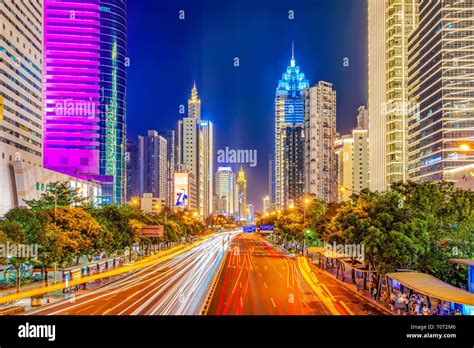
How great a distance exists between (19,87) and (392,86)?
351 feet

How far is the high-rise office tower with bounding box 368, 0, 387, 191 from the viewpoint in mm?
159125

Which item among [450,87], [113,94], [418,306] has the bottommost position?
[418,306]

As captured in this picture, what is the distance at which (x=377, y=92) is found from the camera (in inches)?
6531

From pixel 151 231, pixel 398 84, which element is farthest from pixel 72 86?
pixel 151 231

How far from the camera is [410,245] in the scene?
32344 mm

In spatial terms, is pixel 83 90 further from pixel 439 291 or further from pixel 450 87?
pixel 439 291

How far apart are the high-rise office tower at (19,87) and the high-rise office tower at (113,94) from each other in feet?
194

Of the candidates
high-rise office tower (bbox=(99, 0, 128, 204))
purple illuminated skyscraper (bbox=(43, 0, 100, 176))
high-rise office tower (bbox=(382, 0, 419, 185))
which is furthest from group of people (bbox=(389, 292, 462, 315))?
high-rise office tower (bbox=(99, 0, 128, 204))

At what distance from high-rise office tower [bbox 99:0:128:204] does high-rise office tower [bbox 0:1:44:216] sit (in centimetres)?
5905

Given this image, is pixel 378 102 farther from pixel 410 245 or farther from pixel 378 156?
pixel 410 245

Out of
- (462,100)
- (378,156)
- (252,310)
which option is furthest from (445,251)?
(378,156)

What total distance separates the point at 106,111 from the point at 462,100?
121516mm

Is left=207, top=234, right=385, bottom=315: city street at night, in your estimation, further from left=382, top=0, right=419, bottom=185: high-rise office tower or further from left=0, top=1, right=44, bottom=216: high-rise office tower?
left=382, top=0, right=419, bottom=185: high-rise office tower

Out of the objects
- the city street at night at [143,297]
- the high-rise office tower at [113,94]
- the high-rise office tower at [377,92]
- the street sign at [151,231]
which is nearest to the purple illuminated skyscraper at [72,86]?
the high-rise office tower at [113,94]
